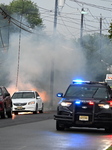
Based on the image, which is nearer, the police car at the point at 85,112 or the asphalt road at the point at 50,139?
the asphalt road at the point at 50,139

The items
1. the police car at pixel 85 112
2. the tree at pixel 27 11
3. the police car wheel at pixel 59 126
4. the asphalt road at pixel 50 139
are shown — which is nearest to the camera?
the asphalt road at pixel 50 139

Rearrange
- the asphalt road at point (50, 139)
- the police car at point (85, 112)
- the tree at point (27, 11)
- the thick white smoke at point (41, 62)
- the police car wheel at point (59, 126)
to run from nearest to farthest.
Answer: the asphalt road at point (50, 139), the police car at point (85, 112), the police car wheel at point (59, 126), the thick white smoke at point (41, 62), the tree at point (27, 11)

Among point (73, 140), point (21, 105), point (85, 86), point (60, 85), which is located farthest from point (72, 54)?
point (73, 140)

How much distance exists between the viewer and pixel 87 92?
2375 centimetres

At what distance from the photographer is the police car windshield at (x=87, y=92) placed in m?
23.5

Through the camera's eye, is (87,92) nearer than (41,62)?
Yes

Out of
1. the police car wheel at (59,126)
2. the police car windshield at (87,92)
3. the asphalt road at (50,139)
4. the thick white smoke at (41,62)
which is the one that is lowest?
the thick white smoke at (41,62)

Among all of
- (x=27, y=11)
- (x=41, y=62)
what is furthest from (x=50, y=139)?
(x=27, y=11)

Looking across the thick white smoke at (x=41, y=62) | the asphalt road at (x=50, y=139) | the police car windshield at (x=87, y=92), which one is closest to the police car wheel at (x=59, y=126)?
the asphalt road at (x=50, y=139)

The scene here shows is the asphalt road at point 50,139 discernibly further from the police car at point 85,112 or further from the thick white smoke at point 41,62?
the thick white smoke at point 41,62

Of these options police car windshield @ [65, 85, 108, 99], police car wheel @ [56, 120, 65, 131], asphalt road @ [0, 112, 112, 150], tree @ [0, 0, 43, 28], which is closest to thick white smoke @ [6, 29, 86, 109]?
tree @ [0, 0, 43, 28]

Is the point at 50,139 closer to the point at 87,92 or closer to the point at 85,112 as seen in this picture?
the point at 85,112

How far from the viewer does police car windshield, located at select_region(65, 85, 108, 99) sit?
2353 centimetres

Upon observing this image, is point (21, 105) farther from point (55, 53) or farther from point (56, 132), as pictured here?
point (55, 53)
